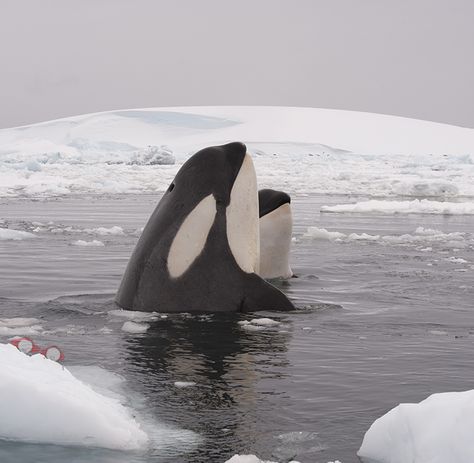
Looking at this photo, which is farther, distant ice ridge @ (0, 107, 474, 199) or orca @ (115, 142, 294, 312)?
distant ice ridge @ (0, 107, 474, 199)

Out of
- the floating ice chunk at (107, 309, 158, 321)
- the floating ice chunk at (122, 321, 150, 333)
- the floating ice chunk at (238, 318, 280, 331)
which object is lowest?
the floating ice chunk at (107, 309, 158, 321)

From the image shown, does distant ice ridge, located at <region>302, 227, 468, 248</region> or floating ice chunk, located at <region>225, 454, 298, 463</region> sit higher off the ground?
floating ice chunk, located at <region>225, 454, 298, 463</region>

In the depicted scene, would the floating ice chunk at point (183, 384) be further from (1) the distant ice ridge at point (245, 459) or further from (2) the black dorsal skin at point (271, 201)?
(2) the black dorsal skin at point (271, 201)

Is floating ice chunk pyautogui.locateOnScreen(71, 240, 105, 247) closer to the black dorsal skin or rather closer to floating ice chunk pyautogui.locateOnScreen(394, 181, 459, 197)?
the black dorsal skin

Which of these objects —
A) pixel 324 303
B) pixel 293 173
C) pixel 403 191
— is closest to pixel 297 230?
pixel 324 303

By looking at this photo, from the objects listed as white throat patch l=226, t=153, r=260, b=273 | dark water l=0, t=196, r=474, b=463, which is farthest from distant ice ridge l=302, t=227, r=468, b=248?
white throat patch l=226, t=153, r=260, b=273

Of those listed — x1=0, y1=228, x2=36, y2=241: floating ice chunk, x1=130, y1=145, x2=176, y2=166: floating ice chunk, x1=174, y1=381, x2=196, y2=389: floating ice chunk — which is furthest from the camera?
x1=130, y1=145, x2=176, y2=166: floating ice chunk

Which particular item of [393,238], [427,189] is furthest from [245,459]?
[427,189]

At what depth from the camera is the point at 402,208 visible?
968 inches

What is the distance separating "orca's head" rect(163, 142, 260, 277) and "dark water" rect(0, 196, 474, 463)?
0.59m

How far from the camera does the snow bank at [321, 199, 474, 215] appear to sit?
938 inches

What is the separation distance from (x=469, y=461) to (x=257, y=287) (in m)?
4.40

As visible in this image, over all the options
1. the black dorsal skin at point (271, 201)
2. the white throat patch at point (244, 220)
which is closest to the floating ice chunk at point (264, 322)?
the white throat patch at point (244, 220)

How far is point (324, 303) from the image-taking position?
826 centimetres
